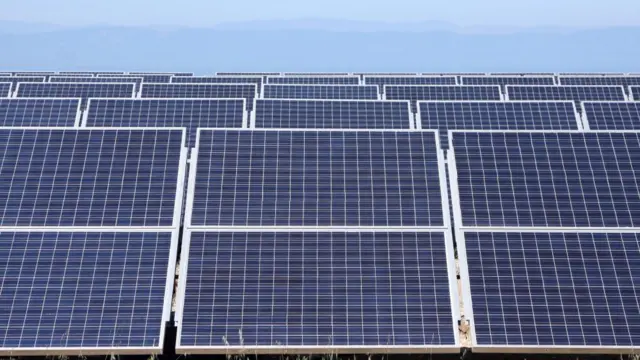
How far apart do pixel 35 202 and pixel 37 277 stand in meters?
2.10

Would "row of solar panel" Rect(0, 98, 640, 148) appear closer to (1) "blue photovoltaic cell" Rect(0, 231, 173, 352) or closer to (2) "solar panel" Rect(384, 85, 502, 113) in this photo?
(2) "solar panel" Rect(384, 85, 502, 113)

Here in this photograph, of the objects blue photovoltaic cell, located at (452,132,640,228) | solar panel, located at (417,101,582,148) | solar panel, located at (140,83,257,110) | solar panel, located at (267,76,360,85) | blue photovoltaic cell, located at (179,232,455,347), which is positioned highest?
solar panel, located at (267,76,360,85)

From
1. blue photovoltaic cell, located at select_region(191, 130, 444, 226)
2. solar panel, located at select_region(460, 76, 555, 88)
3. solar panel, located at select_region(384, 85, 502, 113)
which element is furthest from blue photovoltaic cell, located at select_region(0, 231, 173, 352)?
solar panel, located at select_region(460, 76, 555, 88)

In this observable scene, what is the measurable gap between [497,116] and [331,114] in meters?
6.29

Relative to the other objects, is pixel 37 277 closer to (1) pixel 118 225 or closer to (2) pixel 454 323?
(1) pixel 118 225

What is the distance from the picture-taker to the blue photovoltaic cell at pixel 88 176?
→ 1179cm

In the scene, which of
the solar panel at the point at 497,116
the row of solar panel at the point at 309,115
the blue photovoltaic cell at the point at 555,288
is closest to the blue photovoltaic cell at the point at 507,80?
the row of solar panel at the point at 309,115

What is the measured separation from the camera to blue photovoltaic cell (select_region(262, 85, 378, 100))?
26.0m

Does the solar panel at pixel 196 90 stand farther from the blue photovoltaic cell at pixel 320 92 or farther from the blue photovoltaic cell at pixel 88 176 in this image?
the blue photovoltaic cell at pixel 88 176

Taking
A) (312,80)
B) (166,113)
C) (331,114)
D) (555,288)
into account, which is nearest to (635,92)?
(312,80)

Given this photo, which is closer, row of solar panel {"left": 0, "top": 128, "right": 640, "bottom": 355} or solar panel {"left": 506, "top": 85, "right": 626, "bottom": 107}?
row of solar panel {"left": 0, "top": 128, "right": 640, "bottom": 355}

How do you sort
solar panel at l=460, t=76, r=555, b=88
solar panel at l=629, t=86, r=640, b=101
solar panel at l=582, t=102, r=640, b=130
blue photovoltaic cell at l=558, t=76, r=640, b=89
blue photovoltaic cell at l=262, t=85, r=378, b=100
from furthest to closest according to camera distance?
blue photovoltaic cell at l=558, t=76, r=640, b=89, solar panel at l=460, t=76, r=555, b=88, solar panel at l=629, t=86, r=640, b=101, blue photovoltaic cell at l=262, t=85, r=378, b=100, solar panel at l=582, t=102, r=640, b=130

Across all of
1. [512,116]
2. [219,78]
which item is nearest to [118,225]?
[512,116]

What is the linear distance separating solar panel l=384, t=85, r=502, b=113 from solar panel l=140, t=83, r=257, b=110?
7.38 m
